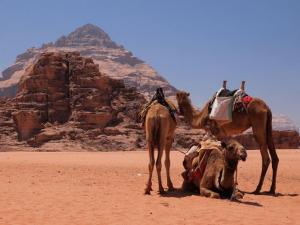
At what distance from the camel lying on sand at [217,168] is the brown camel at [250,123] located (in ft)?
6.15

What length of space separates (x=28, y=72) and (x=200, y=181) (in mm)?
52631

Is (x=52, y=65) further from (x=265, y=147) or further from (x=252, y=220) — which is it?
(x=252, y=220)

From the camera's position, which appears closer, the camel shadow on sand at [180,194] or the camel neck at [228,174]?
the camel neck at [228,174]

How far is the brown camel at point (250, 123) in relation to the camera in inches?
475

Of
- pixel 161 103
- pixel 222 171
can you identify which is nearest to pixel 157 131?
pixel 161 103

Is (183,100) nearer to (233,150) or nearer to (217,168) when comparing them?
(217,168)

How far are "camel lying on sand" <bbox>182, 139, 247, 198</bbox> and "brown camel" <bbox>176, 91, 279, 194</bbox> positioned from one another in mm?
1874

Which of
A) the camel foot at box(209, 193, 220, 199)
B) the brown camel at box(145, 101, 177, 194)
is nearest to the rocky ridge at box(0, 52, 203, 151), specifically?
the brown camel at box(145, 101, 177, 194)

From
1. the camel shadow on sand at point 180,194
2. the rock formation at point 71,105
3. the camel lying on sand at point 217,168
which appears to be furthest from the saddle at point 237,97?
the rock formation at point 71,105

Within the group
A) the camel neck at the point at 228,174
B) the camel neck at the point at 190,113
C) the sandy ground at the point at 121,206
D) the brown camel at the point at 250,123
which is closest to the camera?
the sandy ground at the point at 121,206

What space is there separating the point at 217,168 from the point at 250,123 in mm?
2851

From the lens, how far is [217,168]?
9.94 metres

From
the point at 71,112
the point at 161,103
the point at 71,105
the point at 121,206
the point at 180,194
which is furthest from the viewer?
the point at 71,105

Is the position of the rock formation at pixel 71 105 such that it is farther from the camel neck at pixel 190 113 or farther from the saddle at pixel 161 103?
the saddle at pixel 161 103
